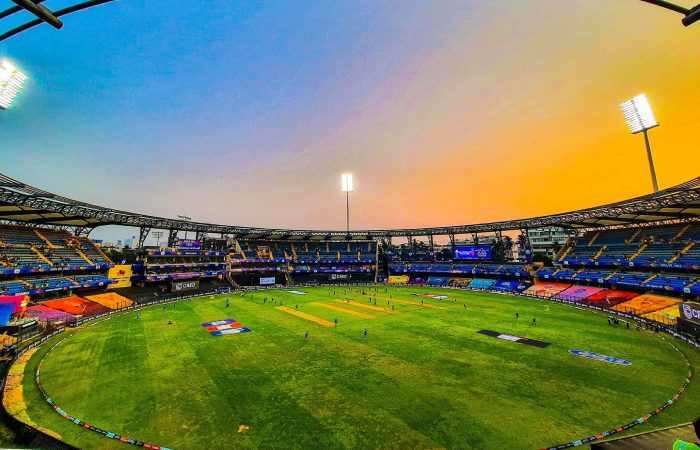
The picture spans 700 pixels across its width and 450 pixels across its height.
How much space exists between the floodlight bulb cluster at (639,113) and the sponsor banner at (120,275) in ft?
286

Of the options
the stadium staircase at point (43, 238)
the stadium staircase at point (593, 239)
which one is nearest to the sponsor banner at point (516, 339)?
the stadium staircase at point (593, 239)

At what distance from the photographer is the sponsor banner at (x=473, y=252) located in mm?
73438

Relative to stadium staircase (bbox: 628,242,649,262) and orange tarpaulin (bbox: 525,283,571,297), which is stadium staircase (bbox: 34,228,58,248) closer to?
orange tarpaulin (bbox: 525,283,571,297)

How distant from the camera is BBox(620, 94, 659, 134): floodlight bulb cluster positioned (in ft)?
146

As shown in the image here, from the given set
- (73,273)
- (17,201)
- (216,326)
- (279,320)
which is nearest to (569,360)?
(279,320)

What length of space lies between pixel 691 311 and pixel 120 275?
77662mm

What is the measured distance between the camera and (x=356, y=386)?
17.7 meters

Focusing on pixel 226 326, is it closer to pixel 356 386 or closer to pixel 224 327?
pixel 224 327

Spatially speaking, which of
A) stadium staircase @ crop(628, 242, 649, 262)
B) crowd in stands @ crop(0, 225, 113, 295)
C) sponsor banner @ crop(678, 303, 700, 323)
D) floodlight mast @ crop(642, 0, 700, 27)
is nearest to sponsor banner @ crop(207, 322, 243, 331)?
crowd in stands @ crop(0, 225, 113, 295)

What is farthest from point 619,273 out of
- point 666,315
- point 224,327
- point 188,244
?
point 188,244

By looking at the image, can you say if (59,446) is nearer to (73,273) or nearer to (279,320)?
(279,320)

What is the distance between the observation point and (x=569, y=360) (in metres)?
21.6

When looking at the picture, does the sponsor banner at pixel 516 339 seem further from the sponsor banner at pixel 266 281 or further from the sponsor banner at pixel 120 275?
the sponsor banner at pixel 120 275

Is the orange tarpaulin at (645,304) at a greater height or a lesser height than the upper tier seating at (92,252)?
lesser
